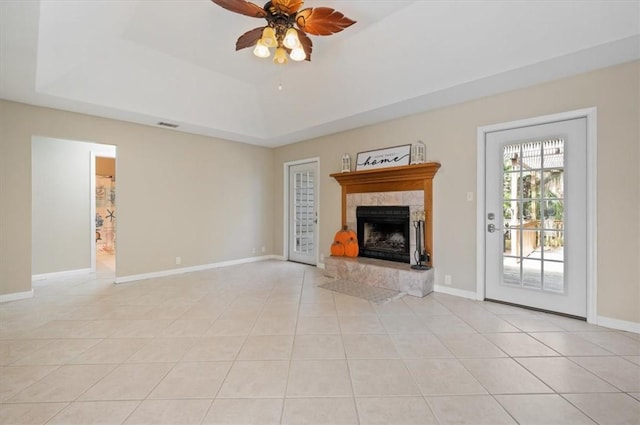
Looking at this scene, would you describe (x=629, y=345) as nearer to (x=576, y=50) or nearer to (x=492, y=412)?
(x=492, y=412)

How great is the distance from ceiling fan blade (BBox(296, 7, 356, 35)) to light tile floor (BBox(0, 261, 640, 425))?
2.90 meters

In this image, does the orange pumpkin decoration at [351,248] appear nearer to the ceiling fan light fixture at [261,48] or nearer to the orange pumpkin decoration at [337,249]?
the orange pumpkin decoration at [337,249]

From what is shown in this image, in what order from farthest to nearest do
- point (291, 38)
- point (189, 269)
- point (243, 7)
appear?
point (189, 269), point (291, 38), point (243, 7)

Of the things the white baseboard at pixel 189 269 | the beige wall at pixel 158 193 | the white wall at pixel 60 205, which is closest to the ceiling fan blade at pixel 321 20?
the beige wall at pixel 158 193

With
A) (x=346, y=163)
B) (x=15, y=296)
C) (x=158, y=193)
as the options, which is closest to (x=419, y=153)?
(x=346, y=163)

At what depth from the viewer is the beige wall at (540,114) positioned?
2.71m

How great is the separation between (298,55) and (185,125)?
296 centimetres

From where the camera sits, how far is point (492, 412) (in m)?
1.64

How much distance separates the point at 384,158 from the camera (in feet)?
15.1

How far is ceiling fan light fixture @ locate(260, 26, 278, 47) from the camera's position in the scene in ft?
8.34

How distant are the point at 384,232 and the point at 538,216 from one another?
209 cm

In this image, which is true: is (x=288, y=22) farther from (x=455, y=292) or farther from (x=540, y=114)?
(x=455, y=292)

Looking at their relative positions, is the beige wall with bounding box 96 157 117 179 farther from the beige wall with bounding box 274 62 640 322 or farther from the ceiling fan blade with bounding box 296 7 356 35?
the ceiling fan blade with bounding box 296 7 356 35

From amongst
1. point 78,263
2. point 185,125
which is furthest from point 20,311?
point 185,125
